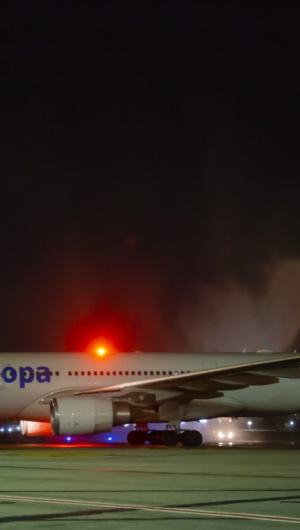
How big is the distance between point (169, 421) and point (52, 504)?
18958 millimetres

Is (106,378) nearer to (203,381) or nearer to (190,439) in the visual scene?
(190,439)

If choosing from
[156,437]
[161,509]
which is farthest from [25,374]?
[161,509]

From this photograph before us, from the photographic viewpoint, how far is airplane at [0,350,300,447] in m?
26.5

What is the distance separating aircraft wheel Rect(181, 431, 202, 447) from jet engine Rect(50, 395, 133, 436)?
393 centimetres

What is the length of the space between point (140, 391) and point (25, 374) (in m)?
4.93

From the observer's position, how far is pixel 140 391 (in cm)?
2811

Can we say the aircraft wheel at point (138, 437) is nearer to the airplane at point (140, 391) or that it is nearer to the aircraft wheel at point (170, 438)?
the airplane at point (140, 391)

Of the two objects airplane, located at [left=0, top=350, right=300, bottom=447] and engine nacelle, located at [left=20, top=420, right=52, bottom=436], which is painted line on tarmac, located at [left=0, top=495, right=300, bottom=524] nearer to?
airplane, located at [left=0, top=350, right=300, bottom=447]

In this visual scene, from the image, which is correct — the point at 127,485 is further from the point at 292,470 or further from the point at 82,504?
the point at 292,470

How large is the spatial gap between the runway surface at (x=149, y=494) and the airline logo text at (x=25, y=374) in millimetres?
10501

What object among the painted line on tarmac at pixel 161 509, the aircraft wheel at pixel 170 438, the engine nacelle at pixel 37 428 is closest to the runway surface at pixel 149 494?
the painted line on tarmac at pixel 161 509

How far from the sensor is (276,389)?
3359 cm

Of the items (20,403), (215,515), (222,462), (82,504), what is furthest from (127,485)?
(20,403)

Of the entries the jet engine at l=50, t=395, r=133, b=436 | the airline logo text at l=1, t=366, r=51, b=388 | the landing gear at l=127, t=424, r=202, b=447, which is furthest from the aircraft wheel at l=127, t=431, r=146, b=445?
the jet engine at l=50, t=395, r=133, b=436
